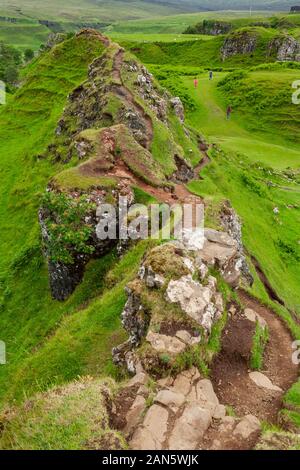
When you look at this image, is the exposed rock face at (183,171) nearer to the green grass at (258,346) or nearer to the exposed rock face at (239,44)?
the green grass at (258,346)

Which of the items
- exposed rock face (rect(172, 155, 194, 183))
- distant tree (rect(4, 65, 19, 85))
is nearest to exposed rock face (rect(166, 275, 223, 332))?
exposed rock face (rect(172, 155, 194, 183))

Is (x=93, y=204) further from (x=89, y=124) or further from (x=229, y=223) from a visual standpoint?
(x=89, y=124)

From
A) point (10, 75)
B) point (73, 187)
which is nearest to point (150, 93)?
point (73, 187)

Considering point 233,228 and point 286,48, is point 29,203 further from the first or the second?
point 286,48

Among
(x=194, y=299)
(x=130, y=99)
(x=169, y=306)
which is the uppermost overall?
(x=130, y=99)

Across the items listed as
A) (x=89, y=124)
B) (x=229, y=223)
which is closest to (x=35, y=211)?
(x=89, y=124)

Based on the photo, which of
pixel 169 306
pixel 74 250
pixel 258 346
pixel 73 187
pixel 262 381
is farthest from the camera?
pixel 73 187

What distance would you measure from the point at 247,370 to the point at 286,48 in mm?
132756

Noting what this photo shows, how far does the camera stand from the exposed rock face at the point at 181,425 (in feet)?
40.8

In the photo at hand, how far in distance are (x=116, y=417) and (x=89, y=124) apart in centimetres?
3676

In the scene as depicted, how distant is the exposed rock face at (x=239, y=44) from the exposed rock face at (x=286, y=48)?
806 cm

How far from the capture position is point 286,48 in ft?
429

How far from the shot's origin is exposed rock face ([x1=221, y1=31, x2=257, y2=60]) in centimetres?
13812

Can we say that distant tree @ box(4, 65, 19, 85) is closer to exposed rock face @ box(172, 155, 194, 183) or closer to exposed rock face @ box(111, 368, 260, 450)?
exposed rock face @ box(172, 155, 194, 183)
